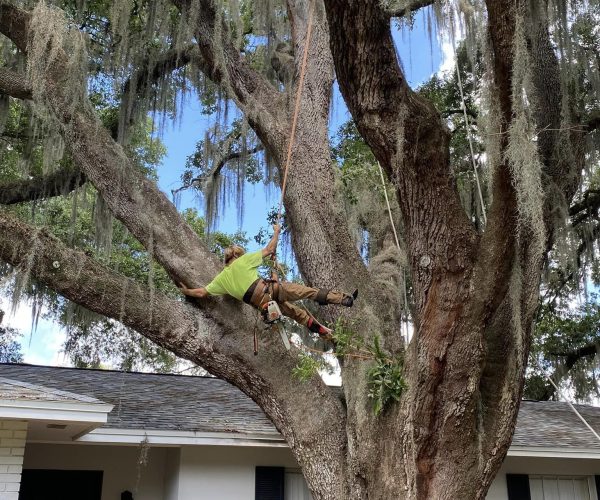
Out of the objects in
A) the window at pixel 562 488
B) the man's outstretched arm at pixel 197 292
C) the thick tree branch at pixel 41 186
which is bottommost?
the window at pixel 562 488

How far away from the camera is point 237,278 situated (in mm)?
5820

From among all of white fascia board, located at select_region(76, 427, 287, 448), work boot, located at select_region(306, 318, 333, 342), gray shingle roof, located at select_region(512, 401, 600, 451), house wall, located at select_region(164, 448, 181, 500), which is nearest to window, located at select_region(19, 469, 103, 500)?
house wall, located at select_region(164, 448, 181, 500)

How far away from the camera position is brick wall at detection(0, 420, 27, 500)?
5.73 m

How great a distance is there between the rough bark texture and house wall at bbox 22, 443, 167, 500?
2779 mm

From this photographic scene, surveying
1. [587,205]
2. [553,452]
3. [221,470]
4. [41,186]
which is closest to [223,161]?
[41,186]

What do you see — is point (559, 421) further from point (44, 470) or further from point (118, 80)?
point (118, 80)

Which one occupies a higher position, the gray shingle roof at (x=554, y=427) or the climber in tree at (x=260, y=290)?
the climber in tree at (x=260, y=290)

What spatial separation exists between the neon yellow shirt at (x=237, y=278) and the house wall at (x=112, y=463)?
121 inches

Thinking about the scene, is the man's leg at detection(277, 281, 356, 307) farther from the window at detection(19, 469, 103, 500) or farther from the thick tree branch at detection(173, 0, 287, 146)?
the window at detection(19, 469, 103, 500)

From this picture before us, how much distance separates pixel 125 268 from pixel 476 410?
8.60 m

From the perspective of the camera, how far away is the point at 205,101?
999 centimetres

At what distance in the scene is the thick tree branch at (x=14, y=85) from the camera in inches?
268

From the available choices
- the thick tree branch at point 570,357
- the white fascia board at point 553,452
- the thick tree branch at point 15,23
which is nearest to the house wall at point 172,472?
the white fascia board at point 553,452

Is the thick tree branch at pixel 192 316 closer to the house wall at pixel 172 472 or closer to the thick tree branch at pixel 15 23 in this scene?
the thick tree branch at pixel 15 23
